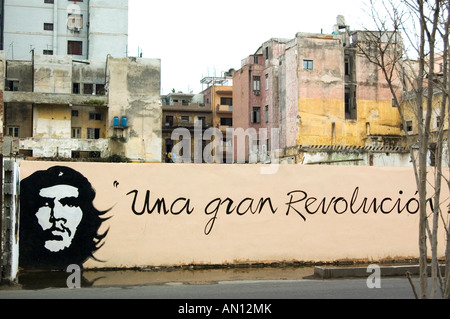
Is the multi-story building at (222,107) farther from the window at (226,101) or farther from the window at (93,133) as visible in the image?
the window at (93,133)

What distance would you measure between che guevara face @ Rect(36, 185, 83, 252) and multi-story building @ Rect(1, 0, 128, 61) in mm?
49892

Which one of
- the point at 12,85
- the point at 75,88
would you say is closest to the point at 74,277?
the point at 75,88

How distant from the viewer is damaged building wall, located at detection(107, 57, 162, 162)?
53.1m

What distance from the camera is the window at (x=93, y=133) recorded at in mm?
54562

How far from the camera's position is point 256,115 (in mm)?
61469

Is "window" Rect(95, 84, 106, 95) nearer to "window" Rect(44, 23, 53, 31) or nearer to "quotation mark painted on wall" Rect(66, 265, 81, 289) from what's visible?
"window" Rect(44, 23, 53, 31)

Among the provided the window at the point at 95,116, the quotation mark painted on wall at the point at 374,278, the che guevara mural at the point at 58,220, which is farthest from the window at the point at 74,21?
the quotation mark painted on wall at the point at 374,278

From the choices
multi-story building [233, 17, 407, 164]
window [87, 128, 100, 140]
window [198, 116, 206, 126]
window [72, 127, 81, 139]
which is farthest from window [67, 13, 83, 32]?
multi-story building [233, 17, 407, 164]

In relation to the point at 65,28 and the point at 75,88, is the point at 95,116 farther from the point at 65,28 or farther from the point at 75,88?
the point at 65,28

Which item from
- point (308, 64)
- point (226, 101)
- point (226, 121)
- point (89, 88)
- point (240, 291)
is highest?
point (308, 64)

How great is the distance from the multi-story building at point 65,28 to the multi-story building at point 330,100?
19016 millimetres

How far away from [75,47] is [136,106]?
1494cm
